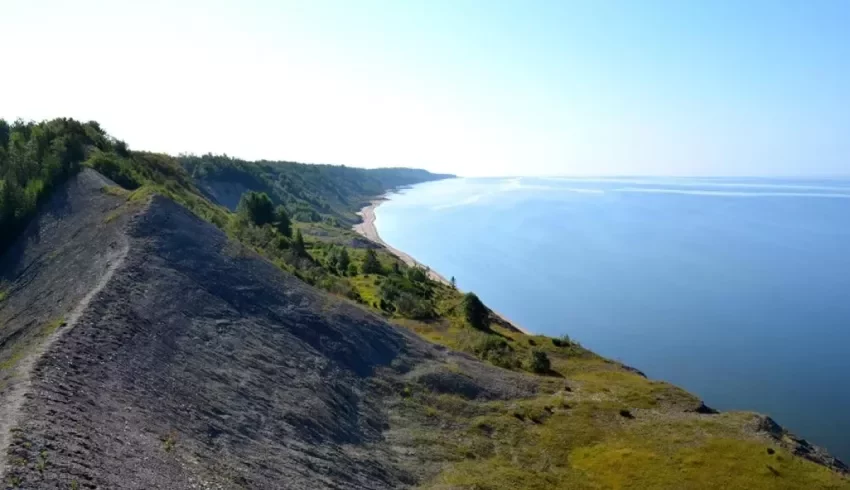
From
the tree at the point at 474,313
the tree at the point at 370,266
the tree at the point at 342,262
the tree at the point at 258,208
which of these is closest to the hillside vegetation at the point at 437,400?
the tree at the point at 474,313

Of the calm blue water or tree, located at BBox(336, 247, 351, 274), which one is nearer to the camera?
the calm blue water

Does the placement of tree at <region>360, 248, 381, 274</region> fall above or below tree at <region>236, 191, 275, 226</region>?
below

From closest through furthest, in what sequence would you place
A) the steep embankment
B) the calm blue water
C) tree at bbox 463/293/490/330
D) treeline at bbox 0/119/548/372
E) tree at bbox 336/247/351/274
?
the steep embankment, treeline at bbox 0/119/548/372, the calm blue water, tree at bbox 463/293/490/330, tree at bbox 336/247/351/274

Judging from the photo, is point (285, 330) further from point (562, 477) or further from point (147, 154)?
point (147, 154)

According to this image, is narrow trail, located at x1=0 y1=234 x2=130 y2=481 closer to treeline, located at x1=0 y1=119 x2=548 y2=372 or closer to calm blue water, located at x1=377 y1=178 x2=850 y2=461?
treeline, located at x1=0 y1=119 x2=548 y2=372

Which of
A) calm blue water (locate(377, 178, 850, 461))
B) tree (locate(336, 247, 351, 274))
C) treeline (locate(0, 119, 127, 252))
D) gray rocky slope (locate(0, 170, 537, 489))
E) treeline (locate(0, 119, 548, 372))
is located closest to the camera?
gray rocky slope (locate(0, 170, 537, 489))

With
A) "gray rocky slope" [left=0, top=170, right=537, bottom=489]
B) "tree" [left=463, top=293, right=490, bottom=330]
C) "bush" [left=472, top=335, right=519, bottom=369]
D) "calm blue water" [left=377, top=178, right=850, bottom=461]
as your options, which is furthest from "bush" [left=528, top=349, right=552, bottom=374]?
"calm blue water" [left=377, top=178, right=850, bottom=461]

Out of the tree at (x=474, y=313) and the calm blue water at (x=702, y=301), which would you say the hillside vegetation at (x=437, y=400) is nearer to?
the tree at (x=474, y=313)
